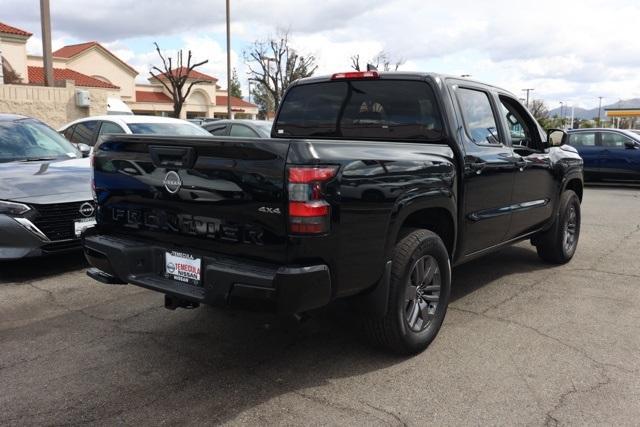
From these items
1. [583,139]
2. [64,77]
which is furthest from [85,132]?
[64,77]

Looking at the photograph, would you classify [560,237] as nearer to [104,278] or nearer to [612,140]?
[104,278]

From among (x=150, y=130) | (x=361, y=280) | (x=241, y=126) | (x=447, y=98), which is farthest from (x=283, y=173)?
(x=241, y=126)

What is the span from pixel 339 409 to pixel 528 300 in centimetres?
262

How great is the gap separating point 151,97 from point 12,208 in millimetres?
49566

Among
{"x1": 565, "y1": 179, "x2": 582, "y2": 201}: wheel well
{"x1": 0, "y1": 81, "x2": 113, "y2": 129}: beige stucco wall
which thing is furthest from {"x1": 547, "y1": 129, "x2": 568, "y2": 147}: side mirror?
{"x1": 0, "y1": 81, "x2": 113, "y2": 129}: beige stucco wall

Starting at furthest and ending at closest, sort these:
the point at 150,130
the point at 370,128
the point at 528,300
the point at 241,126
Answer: the point at 241,126, the point at 150,130, the point at 528,300, the point at 370,128

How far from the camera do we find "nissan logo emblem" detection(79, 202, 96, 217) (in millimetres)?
5516

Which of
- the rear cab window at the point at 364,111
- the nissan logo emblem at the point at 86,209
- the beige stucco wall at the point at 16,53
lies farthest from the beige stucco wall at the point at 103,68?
the rear cab window at the point at 364,111

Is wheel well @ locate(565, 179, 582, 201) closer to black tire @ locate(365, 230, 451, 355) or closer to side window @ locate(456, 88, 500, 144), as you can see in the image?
side window @ locate(456, 88, 500, 144)

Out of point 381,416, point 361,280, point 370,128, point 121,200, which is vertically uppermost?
point 370,128

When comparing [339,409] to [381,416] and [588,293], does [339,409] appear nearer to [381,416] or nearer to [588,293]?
[381,416]

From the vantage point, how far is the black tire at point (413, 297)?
3.48 m

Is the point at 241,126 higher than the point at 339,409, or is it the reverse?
the point at 241,126

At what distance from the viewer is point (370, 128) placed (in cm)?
446
